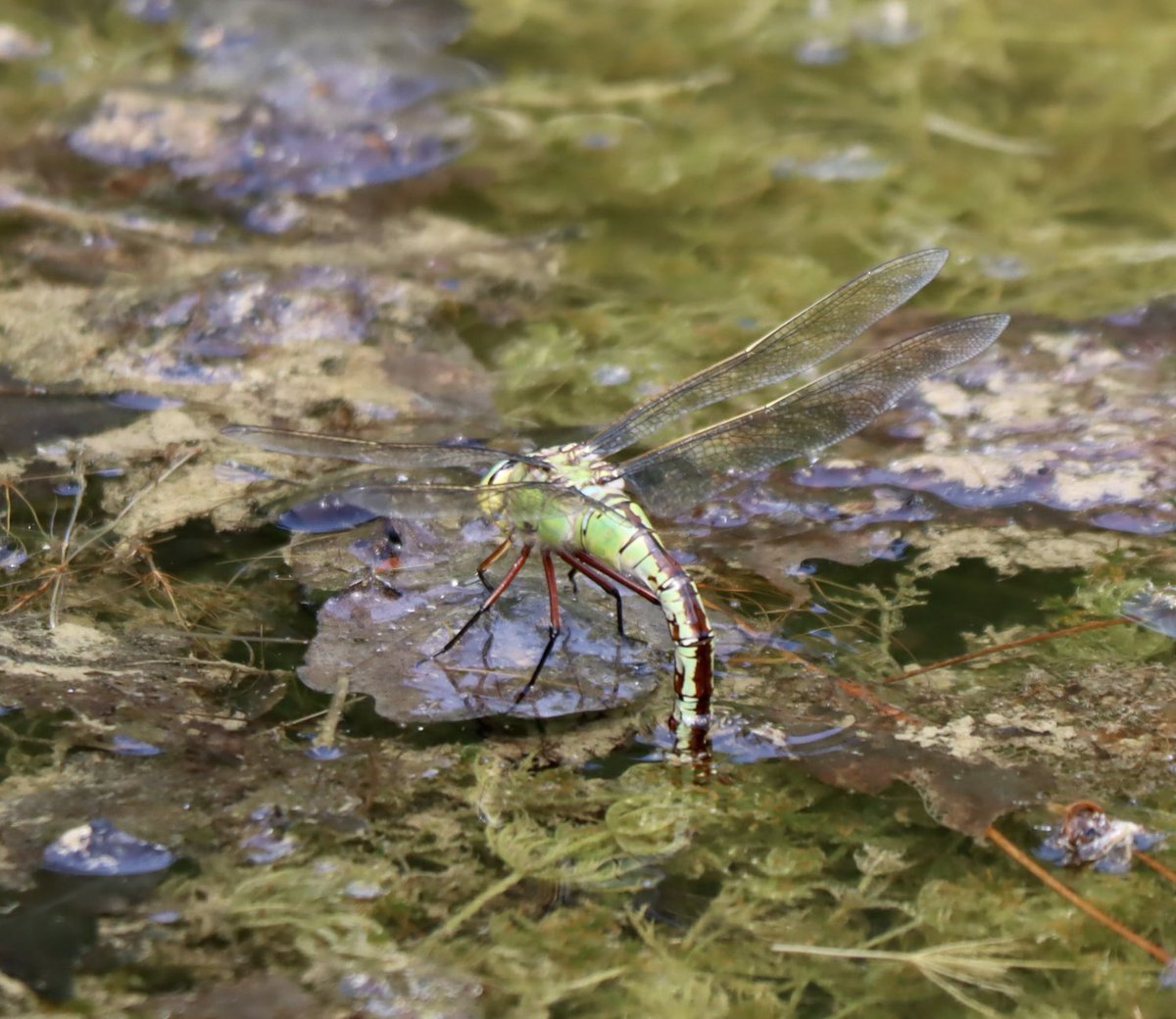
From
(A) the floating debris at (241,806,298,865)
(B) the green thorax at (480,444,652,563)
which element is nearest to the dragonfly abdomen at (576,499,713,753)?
(B) the green thorax at (480,444,652,563)

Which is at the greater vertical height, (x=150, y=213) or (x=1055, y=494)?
(x=150, y=213)

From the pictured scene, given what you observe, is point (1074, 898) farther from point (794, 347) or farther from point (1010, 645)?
point (794, 347)

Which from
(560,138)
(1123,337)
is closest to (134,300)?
(560,138)

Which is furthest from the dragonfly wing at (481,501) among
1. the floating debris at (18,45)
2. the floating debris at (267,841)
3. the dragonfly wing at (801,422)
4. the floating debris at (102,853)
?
the floating debris at (18,45)

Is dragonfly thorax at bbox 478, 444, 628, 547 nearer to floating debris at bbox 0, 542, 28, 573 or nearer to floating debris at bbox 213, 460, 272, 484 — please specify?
floating debris at bbox 213, 460, 272, 484

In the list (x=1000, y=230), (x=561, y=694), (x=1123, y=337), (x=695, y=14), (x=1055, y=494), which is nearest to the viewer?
(x=561, y=694)

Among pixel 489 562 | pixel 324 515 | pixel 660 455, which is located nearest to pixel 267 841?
pixel 489 562

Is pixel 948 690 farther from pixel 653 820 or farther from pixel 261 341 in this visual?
pixel 261 341
